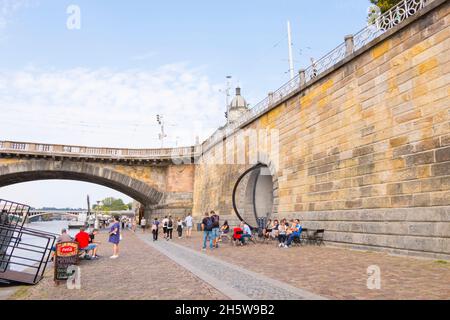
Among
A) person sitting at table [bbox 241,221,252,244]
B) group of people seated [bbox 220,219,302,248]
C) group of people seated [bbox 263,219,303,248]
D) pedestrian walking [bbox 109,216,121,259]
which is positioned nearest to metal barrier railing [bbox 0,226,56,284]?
pedestrian walking [bbox 109,216,121,259]

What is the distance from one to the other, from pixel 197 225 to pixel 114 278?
24.0 m

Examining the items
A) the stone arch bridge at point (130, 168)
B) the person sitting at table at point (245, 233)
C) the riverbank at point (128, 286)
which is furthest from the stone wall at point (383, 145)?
the stone arch bridge at point (130, 168)

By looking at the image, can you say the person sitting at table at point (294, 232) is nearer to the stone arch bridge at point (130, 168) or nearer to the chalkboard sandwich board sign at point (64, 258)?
the chalkboard sandwich board sign at point (64, 258)

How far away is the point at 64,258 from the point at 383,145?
385 inches

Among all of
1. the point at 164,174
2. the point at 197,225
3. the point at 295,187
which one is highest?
the point at 164,174

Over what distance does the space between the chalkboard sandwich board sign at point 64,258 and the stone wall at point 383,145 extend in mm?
8906

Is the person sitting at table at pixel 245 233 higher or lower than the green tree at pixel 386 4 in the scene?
lower

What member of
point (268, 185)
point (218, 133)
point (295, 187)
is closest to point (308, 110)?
point (295, 187)

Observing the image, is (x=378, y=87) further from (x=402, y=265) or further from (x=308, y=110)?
(x=402, y=265)

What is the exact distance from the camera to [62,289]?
22.5ft

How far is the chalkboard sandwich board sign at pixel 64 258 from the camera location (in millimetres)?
7574

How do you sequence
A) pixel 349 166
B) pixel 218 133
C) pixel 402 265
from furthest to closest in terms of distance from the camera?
pixel 218 133
pixel 349 166
pixel 402 265

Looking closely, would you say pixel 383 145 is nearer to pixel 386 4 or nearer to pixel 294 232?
pixel 294 232
